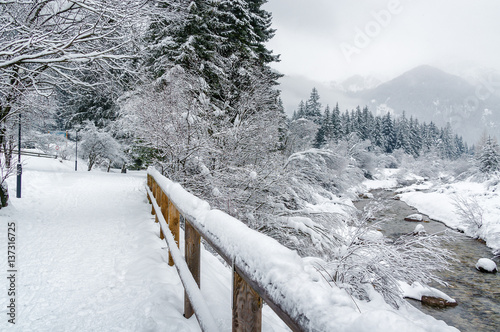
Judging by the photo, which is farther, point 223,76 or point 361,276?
point 223,76

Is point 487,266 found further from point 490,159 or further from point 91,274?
point 490,159

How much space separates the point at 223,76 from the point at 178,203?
1228cm

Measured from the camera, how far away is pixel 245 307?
1390mm

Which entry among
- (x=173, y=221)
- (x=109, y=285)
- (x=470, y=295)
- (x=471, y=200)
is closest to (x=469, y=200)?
(x=471, y=200)

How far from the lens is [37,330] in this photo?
259 cm

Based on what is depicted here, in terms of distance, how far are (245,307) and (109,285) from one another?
2.93 m

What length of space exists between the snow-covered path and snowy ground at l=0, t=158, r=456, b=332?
0.01 meters

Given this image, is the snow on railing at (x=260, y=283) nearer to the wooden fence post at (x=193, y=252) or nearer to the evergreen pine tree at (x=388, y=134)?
the wooden fence post at (x=193, y=252)

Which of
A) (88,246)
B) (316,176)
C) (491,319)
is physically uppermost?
(316,176)

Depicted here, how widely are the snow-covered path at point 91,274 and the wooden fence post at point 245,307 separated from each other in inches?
51.9

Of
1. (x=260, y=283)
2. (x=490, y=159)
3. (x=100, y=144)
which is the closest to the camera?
(x=260, y=283)

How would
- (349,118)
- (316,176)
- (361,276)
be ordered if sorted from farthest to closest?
1. (349,118)
2. (316,176)
3. (361,276)

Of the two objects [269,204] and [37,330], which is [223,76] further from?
[37,330]

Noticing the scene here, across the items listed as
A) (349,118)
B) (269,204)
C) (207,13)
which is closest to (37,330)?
(269,204)
